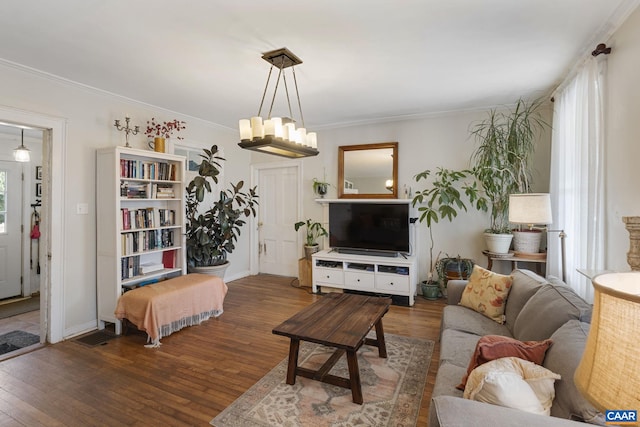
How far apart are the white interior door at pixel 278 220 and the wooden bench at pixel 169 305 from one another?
1.98 meters

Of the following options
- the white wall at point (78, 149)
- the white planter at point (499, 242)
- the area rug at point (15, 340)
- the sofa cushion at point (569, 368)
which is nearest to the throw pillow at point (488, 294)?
the sofa cushion at point (569, 368)

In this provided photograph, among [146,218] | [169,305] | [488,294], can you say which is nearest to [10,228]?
[146,218]

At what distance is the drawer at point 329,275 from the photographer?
4.49 meters

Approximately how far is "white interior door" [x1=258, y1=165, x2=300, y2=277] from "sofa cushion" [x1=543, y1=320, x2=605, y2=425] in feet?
13.9

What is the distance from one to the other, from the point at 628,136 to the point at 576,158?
882 millimetres

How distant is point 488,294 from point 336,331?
137cm

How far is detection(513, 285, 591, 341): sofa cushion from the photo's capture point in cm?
175

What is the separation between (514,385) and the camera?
47.6 inches

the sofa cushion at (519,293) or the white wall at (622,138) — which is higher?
the white wall at (622,138)

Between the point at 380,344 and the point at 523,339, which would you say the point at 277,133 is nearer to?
the point at 380,344

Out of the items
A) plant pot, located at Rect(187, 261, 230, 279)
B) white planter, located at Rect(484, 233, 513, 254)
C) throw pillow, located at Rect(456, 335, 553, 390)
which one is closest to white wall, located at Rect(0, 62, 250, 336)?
plant pot, located at Rect(187, 261, 230, 279)

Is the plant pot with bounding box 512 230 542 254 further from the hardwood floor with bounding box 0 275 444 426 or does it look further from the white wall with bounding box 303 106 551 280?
the hardwood floor with bounding box 0 275 444 426

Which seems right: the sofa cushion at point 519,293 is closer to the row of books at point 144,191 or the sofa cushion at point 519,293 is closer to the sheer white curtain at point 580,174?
the sheer white curtain at point 580,174

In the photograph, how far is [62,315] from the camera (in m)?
3.18
